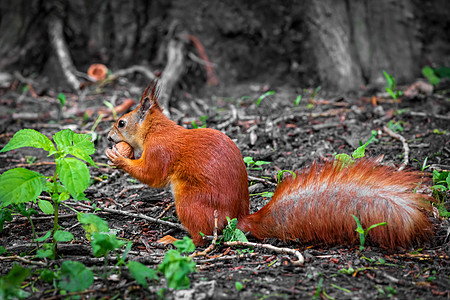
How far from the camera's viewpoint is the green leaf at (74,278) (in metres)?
1.83

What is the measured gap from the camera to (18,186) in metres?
2.04

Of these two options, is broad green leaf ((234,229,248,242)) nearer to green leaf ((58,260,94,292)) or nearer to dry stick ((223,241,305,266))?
dry stick ((223,241,305,266))

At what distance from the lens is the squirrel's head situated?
326 cm

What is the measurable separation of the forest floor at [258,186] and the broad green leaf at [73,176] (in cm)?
45

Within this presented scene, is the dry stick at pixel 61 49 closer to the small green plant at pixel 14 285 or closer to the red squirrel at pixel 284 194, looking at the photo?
the red squirrel at pixel 284 194

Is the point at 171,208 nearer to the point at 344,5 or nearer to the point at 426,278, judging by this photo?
the point at 426,278

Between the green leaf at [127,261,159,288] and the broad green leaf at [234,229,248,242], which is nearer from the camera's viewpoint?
the green leaf at [127,261,159,288]

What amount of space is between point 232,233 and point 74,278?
100 cm

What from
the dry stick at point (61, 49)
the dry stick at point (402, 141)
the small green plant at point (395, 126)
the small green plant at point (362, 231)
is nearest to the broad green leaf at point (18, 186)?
the small green plant at point (362, 231)

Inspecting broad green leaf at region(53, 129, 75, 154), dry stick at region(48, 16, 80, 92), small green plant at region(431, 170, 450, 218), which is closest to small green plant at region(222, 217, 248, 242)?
broad green leaf at region(53, 129, 75, 154)

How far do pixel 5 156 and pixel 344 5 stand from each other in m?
4.56

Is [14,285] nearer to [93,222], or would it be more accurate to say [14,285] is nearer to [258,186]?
[93,222]

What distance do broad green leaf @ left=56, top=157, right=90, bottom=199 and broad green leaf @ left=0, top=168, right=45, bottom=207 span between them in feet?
0.46

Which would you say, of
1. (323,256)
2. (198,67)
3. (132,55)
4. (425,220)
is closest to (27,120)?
(132,55)
